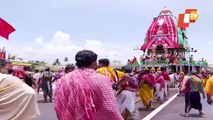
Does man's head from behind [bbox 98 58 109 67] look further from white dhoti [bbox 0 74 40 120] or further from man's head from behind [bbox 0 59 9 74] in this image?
white dhoti [bbox 0 74 40 120]

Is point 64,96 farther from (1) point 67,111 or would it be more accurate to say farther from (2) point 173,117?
(2) point 173,117

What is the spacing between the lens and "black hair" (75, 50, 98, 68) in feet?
13.8

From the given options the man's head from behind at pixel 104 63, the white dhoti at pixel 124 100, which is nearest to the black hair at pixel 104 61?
the man's head from behind at pixel 104 63

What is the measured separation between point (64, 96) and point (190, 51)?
66.8 meters

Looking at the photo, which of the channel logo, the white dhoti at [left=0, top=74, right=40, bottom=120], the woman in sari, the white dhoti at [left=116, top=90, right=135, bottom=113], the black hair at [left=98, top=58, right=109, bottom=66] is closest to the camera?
the white dhoti at [left=0, top=74, right=40, bottom=120]

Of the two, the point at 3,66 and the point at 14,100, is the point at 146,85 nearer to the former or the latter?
the point at 3,66

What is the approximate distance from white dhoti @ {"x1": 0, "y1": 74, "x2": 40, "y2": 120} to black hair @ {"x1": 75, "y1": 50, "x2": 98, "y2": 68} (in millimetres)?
578

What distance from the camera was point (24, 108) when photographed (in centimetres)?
405

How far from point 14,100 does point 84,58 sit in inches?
32.5

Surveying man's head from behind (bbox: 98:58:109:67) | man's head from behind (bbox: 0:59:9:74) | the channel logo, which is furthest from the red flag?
the channel logo

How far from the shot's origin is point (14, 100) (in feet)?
13.1

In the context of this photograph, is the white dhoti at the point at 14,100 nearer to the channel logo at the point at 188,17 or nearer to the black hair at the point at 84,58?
the black hair at the point at 84,58

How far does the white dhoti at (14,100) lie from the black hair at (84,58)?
0.58 metres

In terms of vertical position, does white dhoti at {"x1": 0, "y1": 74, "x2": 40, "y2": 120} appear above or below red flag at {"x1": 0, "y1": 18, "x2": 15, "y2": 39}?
below
